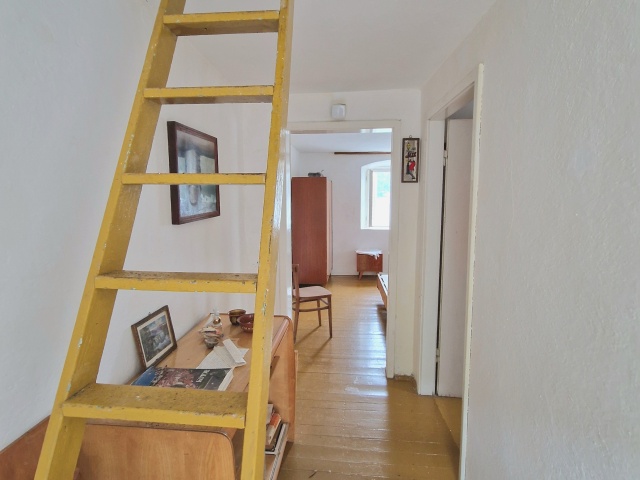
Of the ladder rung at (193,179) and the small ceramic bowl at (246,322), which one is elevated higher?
the ladder rung at (193,179)

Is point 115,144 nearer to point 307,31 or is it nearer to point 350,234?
point 307,31

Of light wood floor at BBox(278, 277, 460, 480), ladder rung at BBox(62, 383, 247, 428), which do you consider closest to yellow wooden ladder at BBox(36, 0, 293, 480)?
ladder rung at BBox(62, 383, 247, 428)

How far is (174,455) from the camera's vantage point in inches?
37.5

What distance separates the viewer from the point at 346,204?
6191 mm

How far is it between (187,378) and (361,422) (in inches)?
56.9

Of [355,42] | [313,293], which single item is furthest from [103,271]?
[313,293]

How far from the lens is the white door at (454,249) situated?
7.62ft

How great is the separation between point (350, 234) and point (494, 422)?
501cm

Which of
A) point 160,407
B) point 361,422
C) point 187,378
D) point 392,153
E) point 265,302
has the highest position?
point 392,153

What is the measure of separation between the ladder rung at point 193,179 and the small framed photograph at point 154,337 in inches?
27.8

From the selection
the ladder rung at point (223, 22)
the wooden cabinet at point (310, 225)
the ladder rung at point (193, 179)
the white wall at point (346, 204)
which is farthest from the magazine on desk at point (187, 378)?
the white wall at point (346, 204)

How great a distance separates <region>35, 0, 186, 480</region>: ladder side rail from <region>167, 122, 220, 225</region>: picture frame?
543 millimetres

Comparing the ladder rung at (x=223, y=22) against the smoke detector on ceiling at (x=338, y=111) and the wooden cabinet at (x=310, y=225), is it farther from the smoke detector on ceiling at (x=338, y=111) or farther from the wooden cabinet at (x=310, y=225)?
the wooden cabinet at (x=310, y=225)

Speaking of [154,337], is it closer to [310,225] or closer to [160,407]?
[160,407]
